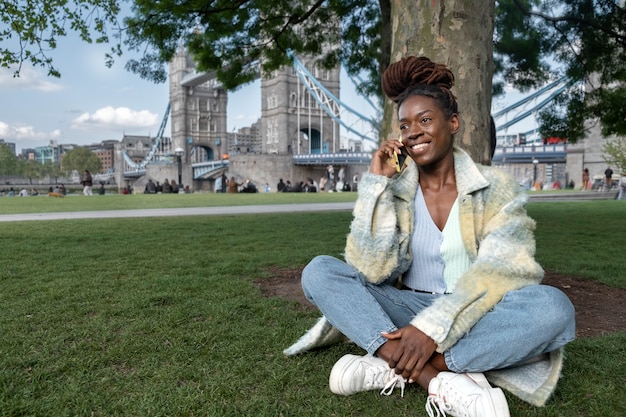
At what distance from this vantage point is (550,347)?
5.80 ft

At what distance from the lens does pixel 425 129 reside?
6.53ft

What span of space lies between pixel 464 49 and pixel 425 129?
121 cm

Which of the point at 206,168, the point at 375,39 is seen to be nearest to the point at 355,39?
the point at 375,39

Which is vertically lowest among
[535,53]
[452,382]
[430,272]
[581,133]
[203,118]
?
[452,382]

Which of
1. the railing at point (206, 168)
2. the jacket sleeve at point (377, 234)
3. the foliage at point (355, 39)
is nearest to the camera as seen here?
the jacket sleeve at point (377, 234)

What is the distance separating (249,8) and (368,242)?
662cm

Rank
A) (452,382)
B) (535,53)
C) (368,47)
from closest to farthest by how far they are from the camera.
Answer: (452,382) → (535,53) → (368,47)

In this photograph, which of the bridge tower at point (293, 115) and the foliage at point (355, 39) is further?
the bridge tower at point (293, 115)

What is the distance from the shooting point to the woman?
1706mm

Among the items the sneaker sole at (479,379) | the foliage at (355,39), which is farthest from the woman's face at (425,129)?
the foliage at (355,39)

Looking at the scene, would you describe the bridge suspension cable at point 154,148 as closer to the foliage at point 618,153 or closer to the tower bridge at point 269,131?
the tower bridge at point 269,131

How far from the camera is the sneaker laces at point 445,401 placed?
1.63 metres

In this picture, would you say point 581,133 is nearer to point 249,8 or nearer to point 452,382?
point 249,8

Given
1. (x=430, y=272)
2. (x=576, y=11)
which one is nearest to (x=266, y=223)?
(x=576, y=11)
